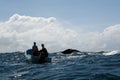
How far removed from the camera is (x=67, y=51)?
320 feet

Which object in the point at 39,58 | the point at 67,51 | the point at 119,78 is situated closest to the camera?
the point at 119,78

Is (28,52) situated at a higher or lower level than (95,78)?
higher

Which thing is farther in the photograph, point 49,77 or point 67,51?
point 67,51

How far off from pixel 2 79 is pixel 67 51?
77.1 meters

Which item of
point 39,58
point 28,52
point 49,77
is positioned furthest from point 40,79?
point 28,52

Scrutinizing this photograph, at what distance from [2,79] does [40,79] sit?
11.0 feet

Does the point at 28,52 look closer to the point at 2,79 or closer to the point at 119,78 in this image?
the point at 2,79

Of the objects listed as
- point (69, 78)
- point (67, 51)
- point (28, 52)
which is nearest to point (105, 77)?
point (69, 78)

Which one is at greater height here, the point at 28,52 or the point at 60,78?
the point at 28,52

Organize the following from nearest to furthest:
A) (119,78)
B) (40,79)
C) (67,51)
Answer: (119,78), (40,79), (67,51)

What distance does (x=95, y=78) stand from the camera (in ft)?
58.6

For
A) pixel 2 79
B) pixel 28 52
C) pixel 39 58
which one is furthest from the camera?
pixel 28 52

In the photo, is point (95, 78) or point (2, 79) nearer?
point (95, 78)

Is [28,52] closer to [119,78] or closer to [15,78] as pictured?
[15,78]
